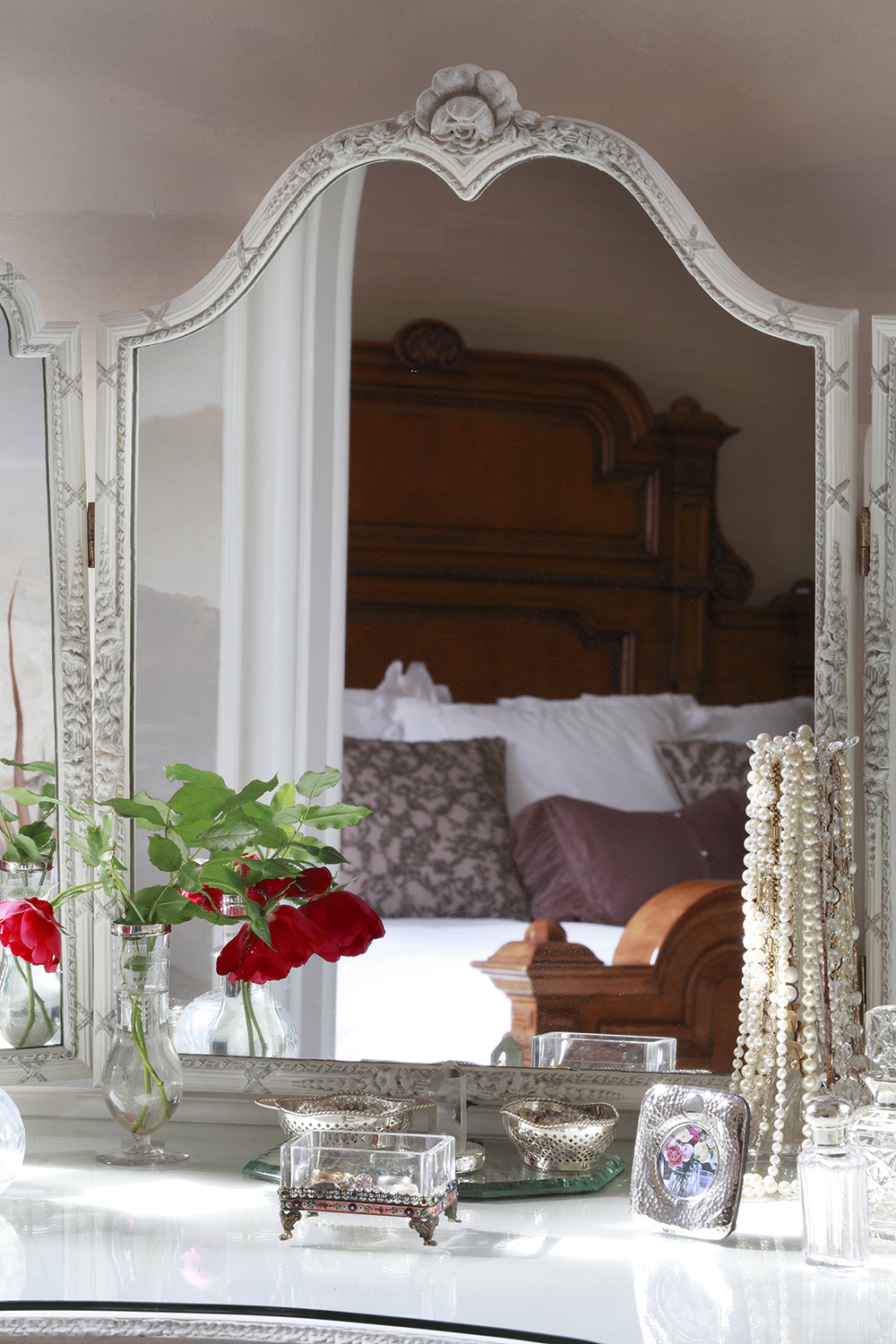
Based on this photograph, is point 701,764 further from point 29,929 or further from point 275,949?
point 29,929

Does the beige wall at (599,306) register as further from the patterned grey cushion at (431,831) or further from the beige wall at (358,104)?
the patterned grey cushion at (431,831)

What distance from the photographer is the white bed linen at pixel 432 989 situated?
1.43m

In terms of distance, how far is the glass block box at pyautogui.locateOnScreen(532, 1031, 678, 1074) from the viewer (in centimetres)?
142

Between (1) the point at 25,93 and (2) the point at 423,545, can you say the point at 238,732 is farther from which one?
(1) the point at 25,93

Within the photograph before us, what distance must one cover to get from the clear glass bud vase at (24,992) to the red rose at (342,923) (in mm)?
367

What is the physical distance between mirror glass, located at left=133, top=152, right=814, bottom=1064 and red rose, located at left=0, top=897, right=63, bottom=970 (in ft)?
0.46

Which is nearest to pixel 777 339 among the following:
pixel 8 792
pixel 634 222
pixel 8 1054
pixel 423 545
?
pixel 634 222

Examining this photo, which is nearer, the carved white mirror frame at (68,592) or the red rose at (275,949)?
the red rose at (275,949)

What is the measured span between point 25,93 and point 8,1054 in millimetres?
1155

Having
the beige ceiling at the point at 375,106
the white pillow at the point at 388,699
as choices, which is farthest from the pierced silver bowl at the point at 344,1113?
the beige ceiling at the point at 375,106

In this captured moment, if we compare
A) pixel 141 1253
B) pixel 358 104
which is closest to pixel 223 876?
pixel 141 1253

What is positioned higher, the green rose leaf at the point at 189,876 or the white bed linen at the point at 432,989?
the green rose leaf at the point at 189,876

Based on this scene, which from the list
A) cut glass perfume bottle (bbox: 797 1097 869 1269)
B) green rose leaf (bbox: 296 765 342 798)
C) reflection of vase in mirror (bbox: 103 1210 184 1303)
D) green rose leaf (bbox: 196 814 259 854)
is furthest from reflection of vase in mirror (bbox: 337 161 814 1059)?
cut glass perfume bottle (bbox: 797 1097 869 1269)

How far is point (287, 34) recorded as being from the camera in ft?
5.13
